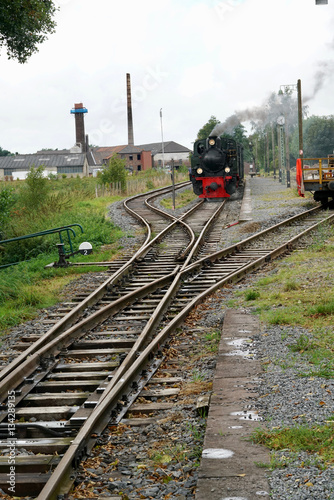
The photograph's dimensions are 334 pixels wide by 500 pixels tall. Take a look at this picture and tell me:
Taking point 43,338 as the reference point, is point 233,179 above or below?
above

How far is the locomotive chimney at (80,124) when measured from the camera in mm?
94375

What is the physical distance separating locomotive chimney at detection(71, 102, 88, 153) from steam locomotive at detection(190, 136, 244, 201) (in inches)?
2755

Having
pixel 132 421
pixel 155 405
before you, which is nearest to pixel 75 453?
pixel 132 421

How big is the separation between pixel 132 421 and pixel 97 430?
1.33ft

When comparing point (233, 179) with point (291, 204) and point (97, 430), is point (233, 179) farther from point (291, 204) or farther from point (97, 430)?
point (97, 430)

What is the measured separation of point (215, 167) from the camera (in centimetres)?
2656

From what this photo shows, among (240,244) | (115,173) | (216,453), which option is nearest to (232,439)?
(216,453)

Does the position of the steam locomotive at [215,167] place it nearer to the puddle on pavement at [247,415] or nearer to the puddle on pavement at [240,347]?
the puddle on pavement at [240,347]

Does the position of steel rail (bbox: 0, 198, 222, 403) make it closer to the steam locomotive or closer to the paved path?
the paved path

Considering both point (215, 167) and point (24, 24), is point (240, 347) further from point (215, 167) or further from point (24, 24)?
point (215, 167)

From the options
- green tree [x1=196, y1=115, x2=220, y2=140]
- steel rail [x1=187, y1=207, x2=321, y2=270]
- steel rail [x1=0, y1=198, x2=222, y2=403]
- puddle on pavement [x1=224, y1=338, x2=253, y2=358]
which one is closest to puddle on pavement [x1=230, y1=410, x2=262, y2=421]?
puddle on pavement [x1=224, y1=338, x2=253, y2=358]

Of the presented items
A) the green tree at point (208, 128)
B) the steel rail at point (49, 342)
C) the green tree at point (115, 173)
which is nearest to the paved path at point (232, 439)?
the steel rail at point (49, 342)

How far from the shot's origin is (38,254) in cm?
1588

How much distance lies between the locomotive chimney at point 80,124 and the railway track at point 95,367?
84.8 meters
